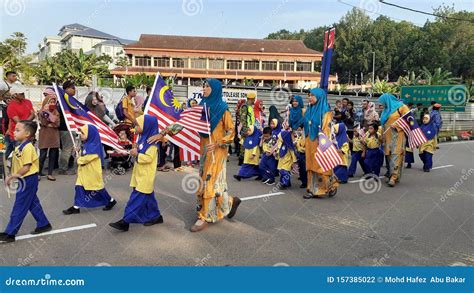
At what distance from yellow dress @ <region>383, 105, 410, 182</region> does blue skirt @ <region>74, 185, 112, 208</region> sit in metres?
5.20

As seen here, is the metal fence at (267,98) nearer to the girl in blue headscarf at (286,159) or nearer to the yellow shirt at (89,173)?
the girl in blue headscarf at (286,159)

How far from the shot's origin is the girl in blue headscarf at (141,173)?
4980 mm

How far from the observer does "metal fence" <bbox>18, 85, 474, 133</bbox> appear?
15703mm

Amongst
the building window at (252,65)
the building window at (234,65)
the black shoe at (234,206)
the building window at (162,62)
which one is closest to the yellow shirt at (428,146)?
the black shoe at (234,206)

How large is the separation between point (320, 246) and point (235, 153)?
7618mm

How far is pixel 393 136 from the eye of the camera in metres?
8.06

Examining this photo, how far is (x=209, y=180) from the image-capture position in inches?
203

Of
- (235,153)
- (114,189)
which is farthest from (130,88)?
(235,153)

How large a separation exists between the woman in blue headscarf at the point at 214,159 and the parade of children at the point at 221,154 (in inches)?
0.5
